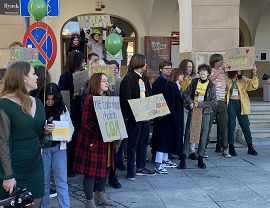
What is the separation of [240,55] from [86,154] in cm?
419

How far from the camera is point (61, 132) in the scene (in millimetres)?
4973

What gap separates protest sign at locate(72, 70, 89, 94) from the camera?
267 inches

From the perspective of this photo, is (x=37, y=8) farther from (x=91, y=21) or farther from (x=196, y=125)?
(x=91, y=21)

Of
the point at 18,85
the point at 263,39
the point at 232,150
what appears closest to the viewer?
the point at 18,85

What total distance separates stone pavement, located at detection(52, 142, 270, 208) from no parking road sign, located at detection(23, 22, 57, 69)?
6.91 ft

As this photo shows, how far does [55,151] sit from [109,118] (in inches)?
33.1

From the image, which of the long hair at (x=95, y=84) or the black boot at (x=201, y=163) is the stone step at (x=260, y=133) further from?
the long hair at (x=95, y=84)

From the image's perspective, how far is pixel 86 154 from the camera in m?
5.39

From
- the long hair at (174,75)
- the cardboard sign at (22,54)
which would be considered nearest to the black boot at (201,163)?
the long hair at (174,75)

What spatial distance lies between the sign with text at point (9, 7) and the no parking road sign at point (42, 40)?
7.00ft

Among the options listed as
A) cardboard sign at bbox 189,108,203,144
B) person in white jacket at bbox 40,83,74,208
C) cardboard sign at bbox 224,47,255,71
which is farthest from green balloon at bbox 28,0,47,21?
cardboard sign at bbox 224,47,255,71

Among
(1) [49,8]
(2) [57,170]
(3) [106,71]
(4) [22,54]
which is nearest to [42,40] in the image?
(1) [49,8]

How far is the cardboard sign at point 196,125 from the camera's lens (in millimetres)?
7723

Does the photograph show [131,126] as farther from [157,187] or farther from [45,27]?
[45,27]
